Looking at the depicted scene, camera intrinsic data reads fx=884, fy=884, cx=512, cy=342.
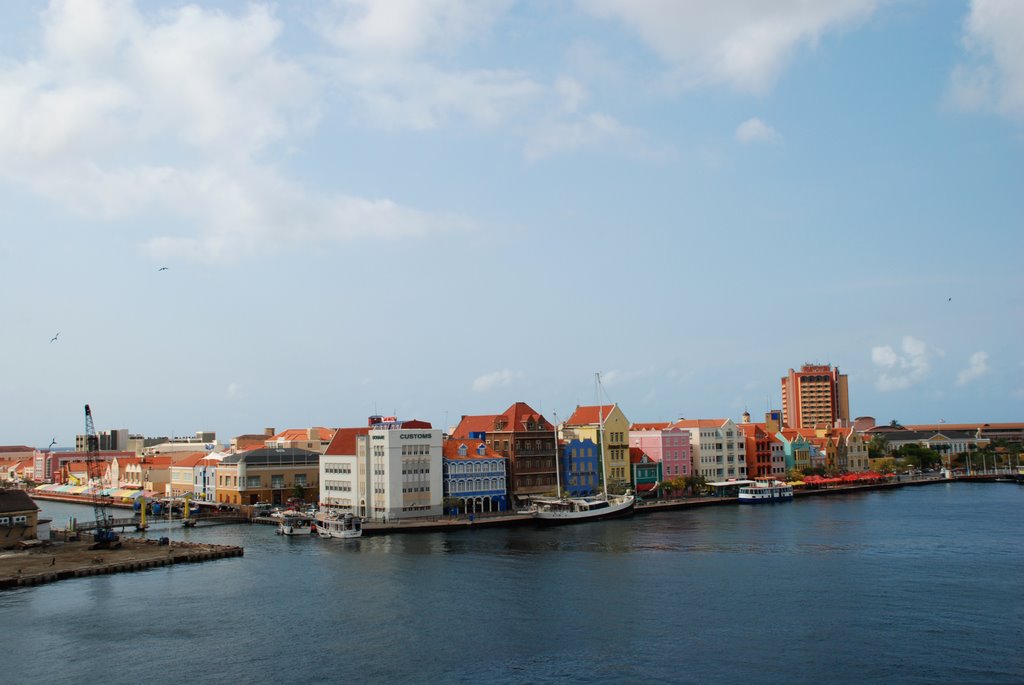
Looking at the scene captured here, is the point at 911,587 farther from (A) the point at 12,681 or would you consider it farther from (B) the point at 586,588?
(A) the point at 12,681

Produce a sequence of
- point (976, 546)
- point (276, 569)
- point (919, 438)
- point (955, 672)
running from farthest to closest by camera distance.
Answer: point (919, 438) < point (976, 546) < point (276, 569) < point (955, 672)

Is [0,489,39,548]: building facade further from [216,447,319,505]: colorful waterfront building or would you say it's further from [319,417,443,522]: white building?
[216,447,319,505]: colorful waterfront building

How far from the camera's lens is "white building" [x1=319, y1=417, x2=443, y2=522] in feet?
283

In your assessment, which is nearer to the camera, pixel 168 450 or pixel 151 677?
pixel 151 677

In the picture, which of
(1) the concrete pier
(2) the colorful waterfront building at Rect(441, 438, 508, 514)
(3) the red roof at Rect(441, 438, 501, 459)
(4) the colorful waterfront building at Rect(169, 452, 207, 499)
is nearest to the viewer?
(1) the concrete pier

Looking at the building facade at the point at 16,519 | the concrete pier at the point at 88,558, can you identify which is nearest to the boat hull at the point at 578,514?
the concrete pier at the point at 88,558

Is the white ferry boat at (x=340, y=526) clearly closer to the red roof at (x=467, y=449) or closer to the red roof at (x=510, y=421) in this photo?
the red roof at (x=467, y=449)

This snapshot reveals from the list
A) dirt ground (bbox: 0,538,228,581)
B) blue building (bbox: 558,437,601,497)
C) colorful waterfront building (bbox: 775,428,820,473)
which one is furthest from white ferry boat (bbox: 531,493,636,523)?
colorful waterfront building (bbox: 775,428,820,473)

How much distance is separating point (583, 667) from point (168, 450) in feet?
421

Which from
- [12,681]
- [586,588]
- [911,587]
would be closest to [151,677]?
[12,681]

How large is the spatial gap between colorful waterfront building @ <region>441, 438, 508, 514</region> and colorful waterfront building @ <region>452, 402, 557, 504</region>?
2.44m

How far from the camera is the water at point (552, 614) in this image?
37781mm

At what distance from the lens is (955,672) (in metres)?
36.2

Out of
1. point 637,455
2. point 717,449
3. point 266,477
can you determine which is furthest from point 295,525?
point 717,449
